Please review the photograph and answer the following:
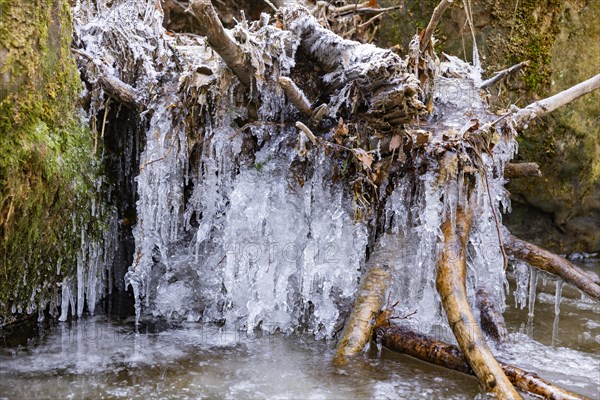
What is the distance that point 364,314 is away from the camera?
353cm

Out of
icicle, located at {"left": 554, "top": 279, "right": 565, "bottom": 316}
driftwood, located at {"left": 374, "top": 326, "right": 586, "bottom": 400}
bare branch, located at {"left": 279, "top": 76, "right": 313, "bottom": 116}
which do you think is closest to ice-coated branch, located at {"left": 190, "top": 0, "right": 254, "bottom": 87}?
bare branch, located at {"left": 279, "top": 76, "right": 313, "bottom": 116}

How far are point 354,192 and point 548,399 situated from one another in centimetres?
163

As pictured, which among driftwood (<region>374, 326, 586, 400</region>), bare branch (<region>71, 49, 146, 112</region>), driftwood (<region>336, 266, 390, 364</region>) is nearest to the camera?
driftwood (<region>374, 326, 586, 400</region>)

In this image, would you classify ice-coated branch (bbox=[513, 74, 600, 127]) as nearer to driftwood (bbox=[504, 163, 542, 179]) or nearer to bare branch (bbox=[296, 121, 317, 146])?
driftwood (bbox=[504, 163, 542, 179])

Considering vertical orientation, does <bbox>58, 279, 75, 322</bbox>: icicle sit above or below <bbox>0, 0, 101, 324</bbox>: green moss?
below

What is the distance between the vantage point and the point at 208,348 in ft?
12.0

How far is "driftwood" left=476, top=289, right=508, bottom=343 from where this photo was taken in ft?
12.4

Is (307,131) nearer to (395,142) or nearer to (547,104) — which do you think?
(395,142)

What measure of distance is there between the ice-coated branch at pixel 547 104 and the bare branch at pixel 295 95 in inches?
57.7

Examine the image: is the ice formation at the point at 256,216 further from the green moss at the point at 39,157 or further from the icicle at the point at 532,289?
the icicle at the point at 532,289

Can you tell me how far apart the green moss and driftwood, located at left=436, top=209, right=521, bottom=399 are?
2.34m

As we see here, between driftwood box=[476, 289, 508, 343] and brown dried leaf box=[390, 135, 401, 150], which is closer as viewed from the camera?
brown dried leaf box=[390, 135, 401, 150]

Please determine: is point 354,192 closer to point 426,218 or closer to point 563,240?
point 426,218

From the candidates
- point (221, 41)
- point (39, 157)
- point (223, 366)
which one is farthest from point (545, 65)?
point (39, 157)
